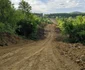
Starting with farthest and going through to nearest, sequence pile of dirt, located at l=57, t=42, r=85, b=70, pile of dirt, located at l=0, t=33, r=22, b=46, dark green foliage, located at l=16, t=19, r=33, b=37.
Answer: dark green foliage, located at l=16, t=19, r=33, b=37, pile of dirt, located at l=0, t=33, r=22, b=46, pile of dirt, located at l=57, t=42, r=85, b=70

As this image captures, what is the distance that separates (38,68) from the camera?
12625 millimetres

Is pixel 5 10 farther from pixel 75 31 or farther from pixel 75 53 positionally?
pixel 75 31

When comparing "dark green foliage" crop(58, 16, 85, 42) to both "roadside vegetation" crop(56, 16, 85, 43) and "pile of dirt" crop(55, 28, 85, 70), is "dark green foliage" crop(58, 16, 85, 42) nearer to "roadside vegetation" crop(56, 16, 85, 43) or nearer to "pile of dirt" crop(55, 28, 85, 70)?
"roadside vegetation" crop(56, 16, 85, 43)

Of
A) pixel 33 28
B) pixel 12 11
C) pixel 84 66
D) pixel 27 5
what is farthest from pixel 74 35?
pixel 84 66

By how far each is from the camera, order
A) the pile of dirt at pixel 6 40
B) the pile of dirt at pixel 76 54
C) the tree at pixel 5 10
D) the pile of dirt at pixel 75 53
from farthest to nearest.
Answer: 1. the tree at pixel 5 10
2. the pile of dirt at pixel 6 40
3. the pile of dirt at pixel 75 53
4. the pile of dirt at pixel 76 54

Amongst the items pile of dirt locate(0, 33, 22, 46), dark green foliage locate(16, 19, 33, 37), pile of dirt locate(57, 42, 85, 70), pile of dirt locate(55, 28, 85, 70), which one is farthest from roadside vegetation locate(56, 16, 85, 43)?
pile of dirt locate(57, 42, 85, 70)

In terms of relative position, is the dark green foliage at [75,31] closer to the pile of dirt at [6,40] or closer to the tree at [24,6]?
the tree at [24,6]

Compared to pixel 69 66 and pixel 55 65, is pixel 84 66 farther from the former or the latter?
pixel 55 65

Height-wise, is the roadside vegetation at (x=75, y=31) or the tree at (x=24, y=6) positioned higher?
the tree at (x=24, y=6)

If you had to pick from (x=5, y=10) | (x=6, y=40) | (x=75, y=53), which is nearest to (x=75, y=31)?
(x=5, y=10)

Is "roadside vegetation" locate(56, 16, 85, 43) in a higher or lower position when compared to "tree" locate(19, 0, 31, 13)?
lower

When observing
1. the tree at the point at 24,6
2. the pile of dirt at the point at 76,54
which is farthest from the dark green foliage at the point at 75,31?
the pile of dirt at the point at 76,54

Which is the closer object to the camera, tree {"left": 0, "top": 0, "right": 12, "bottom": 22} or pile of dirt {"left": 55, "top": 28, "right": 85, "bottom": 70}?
pile of dirt {"left": 55, "top": 28, "right": 85, "bottom": 70}

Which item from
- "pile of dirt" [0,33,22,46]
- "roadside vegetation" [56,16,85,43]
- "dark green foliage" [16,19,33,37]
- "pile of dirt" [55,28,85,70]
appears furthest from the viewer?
"roadside vegetation" [56,16,85,43]
